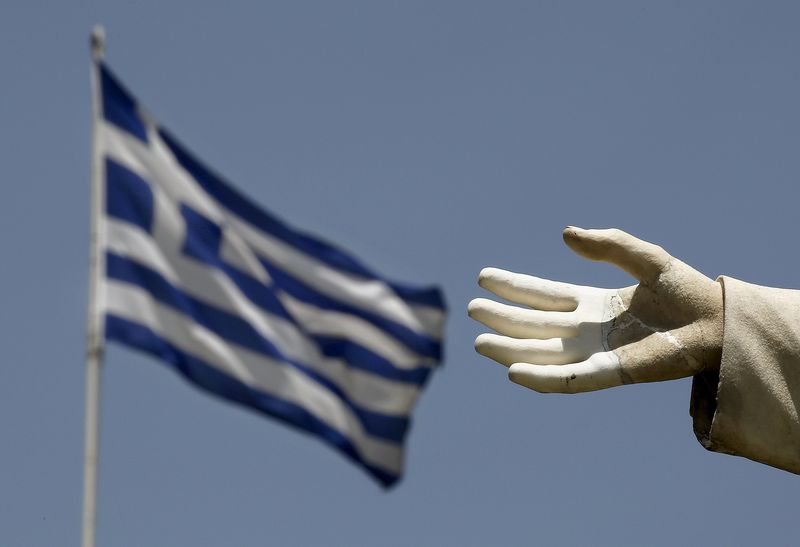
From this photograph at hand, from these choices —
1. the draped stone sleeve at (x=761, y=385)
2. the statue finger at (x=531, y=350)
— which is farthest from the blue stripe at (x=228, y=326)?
the draped stone sleeve at (x=761, y=385)

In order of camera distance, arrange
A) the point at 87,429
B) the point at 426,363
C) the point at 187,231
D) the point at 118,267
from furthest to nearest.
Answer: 1. the point at 426,363
2. the point at 187,231
3. the point at 118,267
4. the point at 87,429

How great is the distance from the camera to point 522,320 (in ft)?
38.7

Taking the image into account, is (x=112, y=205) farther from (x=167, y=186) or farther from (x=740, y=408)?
(x=740, y=408)

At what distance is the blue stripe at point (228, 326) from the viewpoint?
15.3 meters

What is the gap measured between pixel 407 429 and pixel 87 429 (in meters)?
4.53

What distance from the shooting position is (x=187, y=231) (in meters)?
16.2

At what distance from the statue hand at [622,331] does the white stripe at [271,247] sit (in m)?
4.85

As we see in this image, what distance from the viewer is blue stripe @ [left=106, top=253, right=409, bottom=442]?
602 inches

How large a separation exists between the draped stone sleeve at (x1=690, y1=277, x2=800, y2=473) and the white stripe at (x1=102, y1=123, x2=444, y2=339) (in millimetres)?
5967

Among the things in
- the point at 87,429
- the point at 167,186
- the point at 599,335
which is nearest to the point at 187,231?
the point at 167,186

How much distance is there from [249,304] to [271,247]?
602mm

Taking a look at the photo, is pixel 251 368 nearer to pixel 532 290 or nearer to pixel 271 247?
pixel 271 247

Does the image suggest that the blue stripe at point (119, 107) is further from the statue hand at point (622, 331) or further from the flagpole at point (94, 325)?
the statue hand at point (622, 331)

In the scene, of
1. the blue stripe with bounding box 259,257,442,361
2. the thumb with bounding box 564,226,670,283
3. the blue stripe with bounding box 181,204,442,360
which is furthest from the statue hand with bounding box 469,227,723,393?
the blue stripe with bounding box 259,257,442,361
